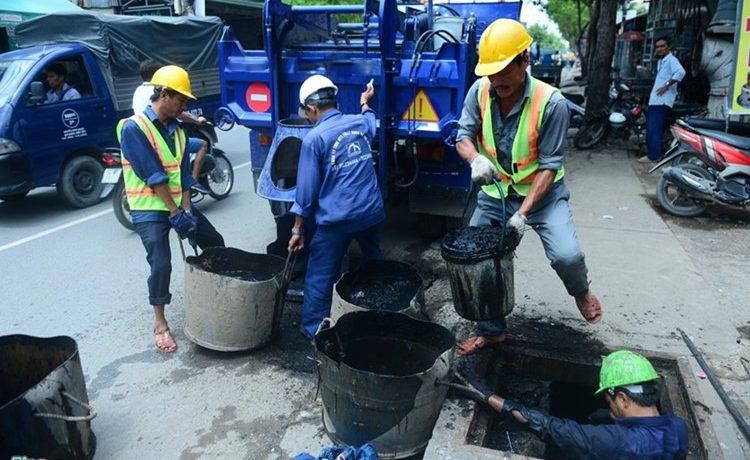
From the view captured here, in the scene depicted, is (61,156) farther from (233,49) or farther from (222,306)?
(222,306)

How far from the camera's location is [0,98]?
639 centimetres

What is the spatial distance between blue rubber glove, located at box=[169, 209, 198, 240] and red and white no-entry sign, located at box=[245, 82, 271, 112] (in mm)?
1337

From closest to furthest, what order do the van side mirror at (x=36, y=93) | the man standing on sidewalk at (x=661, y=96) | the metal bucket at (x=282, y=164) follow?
the metal bucket at (x=282, y=164) → the van side mirror at (x=36, y=93) → the man standing on sidewalk at (x=661, y=96)

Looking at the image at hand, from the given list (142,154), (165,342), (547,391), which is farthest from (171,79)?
(547,391)

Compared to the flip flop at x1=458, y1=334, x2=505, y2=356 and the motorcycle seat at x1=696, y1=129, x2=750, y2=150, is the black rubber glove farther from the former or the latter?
the motorcycle seat at x1=696, y1=129, x2=750, y2=150

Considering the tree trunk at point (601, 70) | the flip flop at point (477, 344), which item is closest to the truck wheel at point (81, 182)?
the flip flop at point (477, 344)

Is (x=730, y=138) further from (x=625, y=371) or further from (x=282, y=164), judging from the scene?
(x=282, y=164)

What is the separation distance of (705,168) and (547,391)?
13.3 feet

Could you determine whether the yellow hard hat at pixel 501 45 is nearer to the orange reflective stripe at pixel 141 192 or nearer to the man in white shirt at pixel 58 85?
the orange reflective stripe at pixel 141 192

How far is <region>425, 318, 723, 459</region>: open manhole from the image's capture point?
107 inches

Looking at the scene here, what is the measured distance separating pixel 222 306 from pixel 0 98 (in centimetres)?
490

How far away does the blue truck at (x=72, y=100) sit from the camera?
641cm

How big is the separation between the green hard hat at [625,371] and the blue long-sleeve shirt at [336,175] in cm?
158

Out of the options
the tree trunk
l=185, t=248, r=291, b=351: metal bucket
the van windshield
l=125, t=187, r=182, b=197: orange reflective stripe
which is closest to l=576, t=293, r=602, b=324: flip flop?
l=185, t=248, r=291, b=351: metal bucket
